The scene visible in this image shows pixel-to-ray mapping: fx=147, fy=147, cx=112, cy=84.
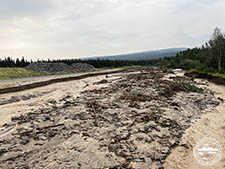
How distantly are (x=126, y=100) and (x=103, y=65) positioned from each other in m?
64.7

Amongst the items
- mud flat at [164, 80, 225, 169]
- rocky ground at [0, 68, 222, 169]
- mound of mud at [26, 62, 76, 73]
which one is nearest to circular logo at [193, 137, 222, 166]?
mud flat at [164, 80, 225, 169]

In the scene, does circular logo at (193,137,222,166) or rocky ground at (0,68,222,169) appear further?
circular logo at (193,137,222,166)

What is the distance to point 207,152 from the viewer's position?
5.07 m

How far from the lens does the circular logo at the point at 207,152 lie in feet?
15.1

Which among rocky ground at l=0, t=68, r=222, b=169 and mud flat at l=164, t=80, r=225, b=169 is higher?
rocky ground at l=0, t=68, r=222, b=169

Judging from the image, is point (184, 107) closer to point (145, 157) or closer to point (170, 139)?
point (170, 139)

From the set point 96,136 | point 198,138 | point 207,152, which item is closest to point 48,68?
point 96,136

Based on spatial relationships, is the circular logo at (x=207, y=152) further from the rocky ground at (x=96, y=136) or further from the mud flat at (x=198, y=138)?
the rocky ground at (x=96, y=136)

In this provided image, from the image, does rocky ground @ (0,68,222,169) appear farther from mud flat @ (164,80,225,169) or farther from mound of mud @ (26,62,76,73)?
mound of mud @ (26,62,76,73)

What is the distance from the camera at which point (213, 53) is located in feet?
110

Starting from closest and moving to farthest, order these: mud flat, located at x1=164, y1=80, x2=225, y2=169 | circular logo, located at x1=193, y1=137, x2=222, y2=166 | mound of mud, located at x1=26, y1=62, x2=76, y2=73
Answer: mud flat, located at x1=164, y1=80, x2=225, y2=169 < circular logo, located at x1=193, y1=137, x2=222, y2=166 < mound of mud, located at x1=26, y1=62, x2=76, y2=73

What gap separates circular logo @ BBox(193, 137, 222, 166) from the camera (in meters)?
4.61

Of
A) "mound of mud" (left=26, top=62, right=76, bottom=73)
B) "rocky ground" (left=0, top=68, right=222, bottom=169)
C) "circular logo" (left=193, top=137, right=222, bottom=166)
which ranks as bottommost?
"circular logo" (left=193, top=137, right=222, bottom=166)

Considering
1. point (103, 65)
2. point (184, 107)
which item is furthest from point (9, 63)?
point (184, 107)
